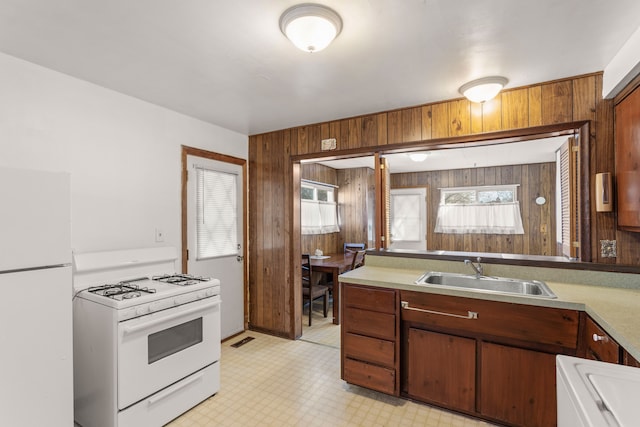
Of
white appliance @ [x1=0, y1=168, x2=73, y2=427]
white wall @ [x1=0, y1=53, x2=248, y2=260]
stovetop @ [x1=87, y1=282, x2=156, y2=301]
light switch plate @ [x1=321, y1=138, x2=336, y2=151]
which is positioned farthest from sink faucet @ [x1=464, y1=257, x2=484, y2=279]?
white appliance @ [x1=0, y1=168, x2=73, y2=427]

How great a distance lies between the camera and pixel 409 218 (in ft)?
19.9

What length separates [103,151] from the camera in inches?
93.1

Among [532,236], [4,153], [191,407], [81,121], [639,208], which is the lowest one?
[191,407]

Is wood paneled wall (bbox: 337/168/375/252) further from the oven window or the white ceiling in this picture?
the oven window

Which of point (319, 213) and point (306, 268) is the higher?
point (319, 213)

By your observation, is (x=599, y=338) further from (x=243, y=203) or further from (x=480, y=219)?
(x=480, y=219)

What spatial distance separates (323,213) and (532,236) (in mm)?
3506

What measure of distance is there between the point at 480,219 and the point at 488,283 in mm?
3404

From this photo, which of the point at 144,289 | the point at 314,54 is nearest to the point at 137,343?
the point at 144,289

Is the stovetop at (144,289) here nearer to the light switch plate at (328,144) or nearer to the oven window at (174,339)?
the oven window at (174,339)

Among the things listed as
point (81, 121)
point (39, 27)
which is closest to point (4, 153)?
point (81, 121)

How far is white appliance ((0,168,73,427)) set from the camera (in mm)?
1475

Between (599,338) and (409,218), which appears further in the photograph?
(409,218)

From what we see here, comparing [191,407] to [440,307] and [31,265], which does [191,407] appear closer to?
[31,265]
